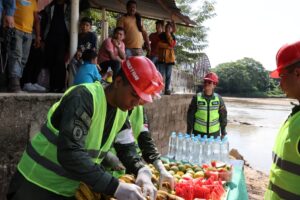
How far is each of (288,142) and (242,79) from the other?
76.9 m

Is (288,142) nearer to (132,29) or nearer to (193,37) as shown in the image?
(132,29)

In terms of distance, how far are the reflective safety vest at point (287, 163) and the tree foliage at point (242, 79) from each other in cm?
7609

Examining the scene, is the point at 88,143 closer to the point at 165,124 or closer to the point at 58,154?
the point at 58,154

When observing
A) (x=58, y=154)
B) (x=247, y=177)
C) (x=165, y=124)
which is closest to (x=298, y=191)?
(x=58, y=154)

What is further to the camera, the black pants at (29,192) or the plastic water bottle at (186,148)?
the plastic water bottle at (186,148)

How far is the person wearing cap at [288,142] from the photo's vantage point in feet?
6.42

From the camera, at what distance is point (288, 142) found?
1968 millimetres

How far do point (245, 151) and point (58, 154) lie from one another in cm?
1608

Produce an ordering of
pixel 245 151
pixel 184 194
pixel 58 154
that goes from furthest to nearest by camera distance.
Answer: pixel 245 151
pixel 184 194
pixel 58 154

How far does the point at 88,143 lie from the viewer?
6.73 feet

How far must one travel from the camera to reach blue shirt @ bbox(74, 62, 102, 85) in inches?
205

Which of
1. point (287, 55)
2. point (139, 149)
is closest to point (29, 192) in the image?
point (139, 149)

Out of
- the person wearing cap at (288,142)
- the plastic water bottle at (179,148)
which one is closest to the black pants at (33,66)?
the plastic water bottle at (179,148)

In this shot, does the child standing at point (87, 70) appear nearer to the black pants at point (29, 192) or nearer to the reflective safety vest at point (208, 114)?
the reflective safety vest at point (208, 114)
